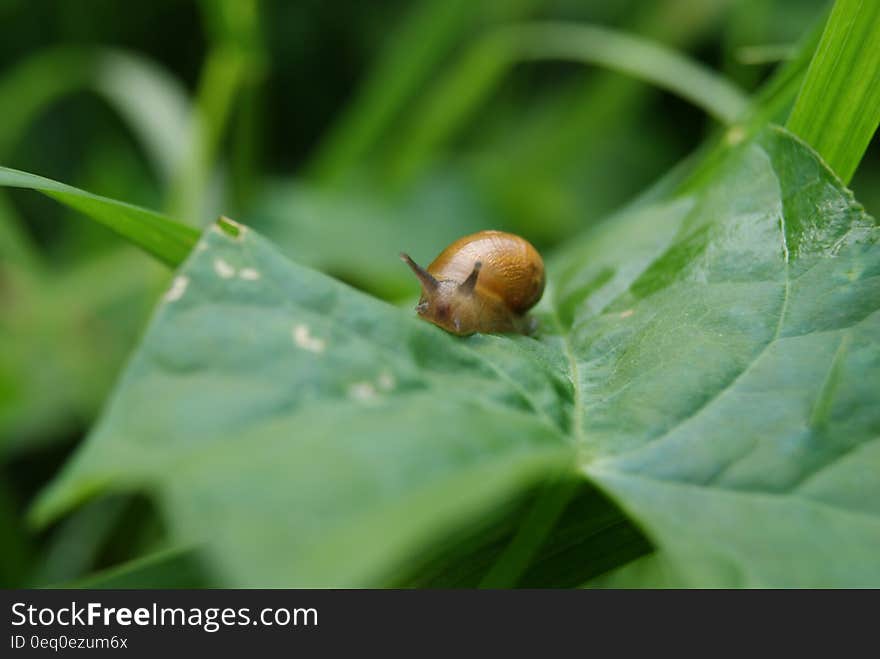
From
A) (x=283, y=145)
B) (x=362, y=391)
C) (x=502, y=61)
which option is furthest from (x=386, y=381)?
(x=283, y=145)

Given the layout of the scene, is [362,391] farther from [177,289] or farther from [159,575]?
[159,575]

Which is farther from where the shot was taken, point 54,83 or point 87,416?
point 54,83

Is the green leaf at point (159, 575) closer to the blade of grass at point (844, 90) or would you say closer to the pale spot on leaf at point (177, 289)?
the pale spot on leaf at point (177, 289)

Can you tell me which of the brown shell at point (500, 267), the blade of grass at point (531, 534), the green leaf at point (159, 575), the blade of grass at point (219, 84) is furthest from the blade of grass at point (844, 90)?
the blade of grass at point (219, 84)

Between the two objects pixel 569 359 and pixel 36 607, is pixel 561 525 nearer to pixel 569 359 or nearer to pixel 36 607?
pixel 569 359

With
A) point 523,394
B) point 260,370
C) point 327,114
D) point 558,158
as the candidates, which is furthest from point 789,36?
point 260,370

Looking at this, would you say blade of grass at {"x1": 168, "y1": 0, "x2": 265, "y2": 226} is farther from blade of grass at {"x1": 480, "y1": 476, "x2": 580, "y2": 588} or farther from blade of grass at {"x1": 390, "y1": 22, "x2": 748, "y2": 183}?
blade of grass at {"x1": 480, "y1": 476, "x2": 580, "y2": 588}
